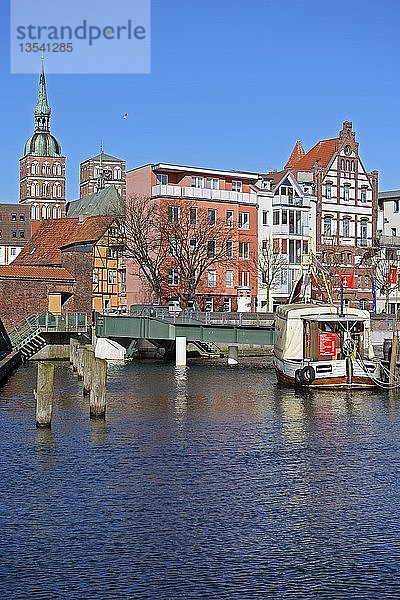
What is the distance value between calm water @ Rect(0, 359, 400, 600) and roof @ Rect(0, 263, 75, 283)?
43238mm

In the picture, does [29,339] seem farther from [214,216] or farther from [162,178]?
[214,216]

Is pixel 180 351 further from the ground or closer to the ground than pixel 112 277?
closer to the ground

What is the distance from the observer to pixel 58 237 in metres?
104

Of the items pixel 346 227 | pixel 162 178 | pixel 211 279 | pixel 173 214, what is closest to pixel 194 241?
pixel 173 214

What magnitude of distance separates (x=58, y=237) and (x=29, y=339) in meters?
30.8

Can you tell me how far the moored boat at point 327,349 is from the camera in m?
49.1

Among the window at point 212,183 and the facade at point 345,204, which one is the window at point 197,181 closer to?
the window at point 212,183

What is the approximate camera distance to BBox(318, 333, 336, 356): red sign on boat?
51122mm

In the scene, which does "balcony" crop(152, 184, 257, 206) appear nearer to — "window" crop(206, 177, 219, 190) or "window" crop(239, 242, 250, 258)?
"window" crop(206, 177, 219, 190)

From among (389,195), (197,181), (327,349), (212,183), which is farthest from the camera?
(389,195)

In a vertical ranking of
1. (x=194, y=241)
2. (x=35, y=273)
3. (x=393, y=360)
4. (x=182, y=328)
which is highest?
(x=194, y=241)

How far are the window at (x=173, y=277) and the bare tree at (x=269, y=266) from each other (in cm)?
841

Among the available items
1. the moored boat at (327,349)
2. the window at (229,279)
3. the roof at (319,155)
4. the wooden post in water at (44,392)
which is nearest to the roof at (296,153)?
the roof at (319,155)

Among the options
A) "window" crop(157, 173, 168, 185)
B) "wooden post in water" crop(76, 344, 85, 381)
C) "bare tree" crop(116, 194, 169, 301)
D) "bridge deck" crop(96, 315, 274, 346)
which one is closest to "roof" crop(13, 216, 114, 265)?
"bare tree" crop(116, 194, 169, 301)
